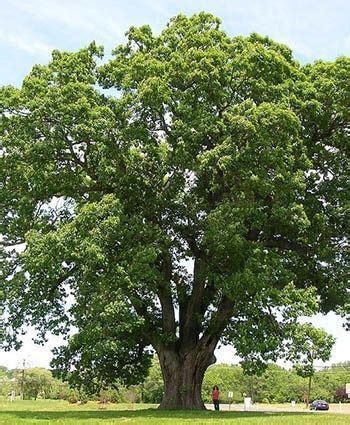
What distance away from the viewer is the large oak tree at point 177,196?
21812 millimetres

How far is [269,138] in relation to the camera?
71.3ft

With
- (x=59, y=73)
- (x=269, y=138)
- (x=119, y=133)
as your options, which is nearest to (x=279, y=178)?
(x=269, y=138)

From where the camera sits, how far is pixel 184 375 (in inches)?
998

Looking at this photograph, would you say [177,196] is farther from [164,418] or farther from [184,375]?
[164,418]

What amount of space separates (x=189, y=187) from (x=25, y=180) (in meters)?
6.52

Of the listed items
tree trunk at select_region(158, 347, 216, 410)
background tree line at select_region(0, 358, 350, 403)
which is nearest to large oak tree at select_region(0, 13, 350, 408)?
tree trunk at select_region(158, 347, 216, 410)

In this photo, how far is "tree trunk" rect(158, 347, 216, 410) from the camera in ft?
82.8

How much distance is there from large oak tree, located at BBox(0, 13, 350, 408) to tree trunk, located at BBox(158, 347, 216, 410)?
61 millimetres

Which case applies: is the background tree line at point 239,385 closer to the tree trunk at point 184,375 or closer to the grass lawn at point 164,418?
the tree trunk at point 184,375

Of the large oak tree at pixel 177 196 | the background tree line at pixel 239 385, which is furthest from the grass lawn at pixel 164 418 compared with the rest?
the background tree line at pixel 239 385

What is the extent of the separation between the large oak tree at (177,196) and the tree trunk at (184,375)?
0.06m

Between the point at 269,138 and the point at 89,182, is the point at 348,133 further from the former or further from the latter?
the point at 89,182

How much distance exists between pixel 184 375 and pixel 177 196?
7398mm

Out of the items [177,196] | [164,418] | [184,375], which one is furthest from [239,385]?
[164,418]
